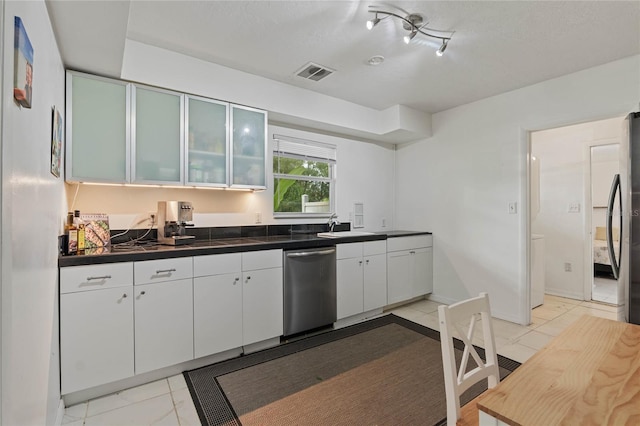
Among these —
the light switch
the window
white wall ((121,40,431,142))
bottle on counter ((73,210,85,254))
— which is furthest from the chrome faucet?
the light switch

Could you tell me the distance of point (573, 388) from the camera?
0.83 m

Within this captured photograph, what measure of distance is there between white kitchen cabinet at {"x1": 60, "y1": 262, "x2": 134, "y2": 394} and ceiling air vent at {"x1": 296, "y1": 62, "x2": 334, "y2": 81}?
217 centimetres

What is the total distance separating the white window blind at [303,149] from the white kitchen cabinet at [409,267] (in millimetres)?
1353

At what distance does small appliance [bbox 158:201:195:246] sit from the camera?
97.0 inches

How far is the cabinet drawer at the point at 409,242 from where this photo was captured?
3625mm

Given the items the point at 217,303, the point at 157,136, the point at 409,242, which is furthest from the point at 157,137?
the point at 409,242

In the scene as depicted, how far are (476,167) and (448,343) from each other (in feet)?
10.4

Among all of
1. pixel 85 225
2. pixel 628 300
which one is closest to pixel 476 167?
pixel 628 300

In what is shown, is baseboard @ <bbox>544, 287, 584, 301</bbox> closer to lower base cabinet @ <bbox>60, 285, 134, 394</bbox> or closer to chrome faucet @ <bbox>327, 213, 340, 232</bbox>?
chrome faucet @ <bbox>327, 213, 340, 232</bbox>

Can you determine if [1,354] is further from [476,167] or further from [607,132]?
[607,132]

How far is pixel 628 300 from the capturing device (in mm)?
2098

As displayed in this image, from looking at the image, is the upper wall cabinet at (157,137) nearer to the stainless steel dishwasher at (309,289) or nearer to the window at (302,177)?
the window at (302,177)

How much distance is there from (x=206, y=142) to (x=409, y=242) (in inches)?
104

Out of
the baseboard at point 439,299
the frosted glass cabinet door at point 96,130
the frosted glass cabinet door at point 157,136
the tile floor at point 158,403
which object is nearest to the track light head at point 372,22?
the frosted glass cabinet door at point 157,136
